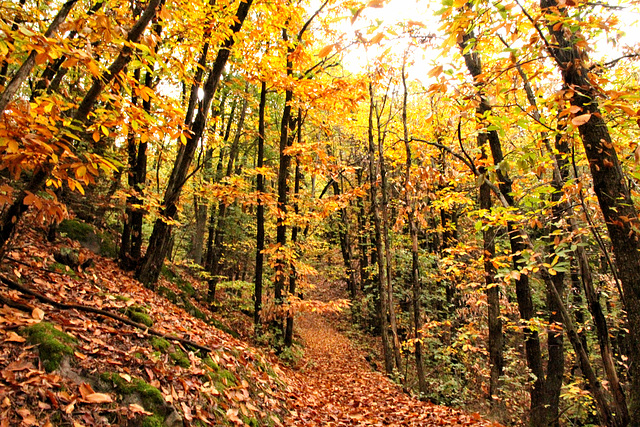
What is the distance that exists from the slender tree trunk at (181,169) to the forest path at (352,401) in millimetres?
4048

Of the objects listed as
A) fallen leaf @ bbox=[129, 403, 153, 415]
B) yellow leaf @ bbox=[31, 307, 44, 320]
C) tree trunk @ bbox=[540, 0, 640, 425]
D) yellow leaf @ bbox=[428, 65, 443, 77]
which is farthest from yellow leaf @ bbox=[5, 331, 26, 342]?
tree trunk @ bbox=[540, 0, 640, 425]

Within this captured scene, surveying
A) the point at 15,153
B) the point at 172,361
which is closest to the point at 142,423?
the point at 172,361

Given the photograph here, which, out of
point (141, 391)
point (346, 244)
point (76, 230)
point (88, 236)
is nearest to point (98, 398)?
Answer: point (141, 391)

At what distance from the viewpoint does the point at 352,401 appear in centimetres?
738

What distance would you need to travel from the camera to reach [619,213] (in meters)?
2.81

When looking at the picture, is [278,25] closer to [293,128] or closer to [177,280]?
[293,128]

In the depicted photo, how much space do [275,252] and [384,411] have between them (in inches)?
185

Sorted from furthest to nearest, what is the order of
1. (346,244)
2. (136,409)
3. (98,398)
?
(346,244) < (136,409) < (98,398)

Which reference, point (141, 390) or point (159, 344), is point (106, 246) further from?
point (141, 390)

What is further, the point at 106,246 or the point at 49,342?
the point at 106,246

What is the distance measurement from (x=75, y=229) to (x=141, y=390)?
6.47 meters

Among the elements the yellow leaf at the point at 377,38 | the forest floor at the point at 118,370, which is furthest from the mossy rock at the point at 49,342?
the yellow leaf at the point at 377,38

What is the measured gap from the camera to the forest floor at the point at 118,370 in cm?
259

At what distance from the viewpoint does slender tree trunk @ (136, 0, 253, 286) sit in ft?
22.1
